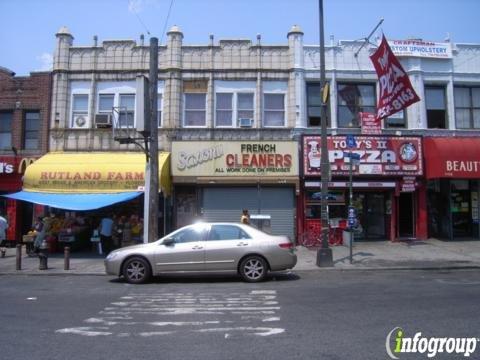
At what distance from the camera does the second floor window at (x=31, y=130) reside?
20391mm

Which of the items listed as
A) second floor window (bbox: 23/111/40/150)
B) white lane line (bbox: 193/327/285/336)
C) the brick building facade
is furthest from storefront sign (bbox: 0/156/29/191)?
white lane line (bbox: 193/327/285/336)

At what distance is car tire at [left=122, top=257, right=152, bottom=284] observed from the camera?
11.6 meters

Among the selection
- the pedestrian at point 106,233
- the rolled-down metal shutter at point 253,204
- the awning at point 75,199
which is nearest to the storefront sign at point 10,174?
the awning at point 75,199

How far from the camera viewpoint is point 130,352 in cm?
579

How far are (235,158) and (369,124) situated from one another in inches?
231

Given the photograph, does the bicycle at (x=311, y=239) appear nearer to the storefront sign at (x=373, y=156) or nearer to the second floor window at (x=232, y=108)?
the storefront sign at (x=373, y=156)

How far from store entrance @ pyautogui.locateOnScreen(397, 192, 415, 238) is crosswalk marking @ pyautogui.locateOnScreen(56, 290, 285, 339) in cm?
1180

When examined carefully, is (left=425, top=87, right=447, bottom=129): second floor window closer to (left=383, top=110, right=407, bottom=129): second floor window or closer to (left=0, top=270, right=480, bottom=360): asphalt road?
(left=383, top=110, right=407, bottom=129): second floor window

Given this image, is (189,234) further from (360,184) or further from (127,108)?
(127,108)

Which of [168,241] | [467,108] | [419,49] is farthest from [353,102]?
[168,241]

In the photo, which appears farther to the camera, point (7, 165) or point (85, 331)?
point (7, 165)

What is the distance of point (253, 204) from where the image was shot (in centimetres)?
1916

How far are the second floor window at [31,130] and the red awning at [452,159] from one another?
16.9m

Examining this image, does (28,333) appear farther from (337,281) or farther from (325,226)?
(325,226)
